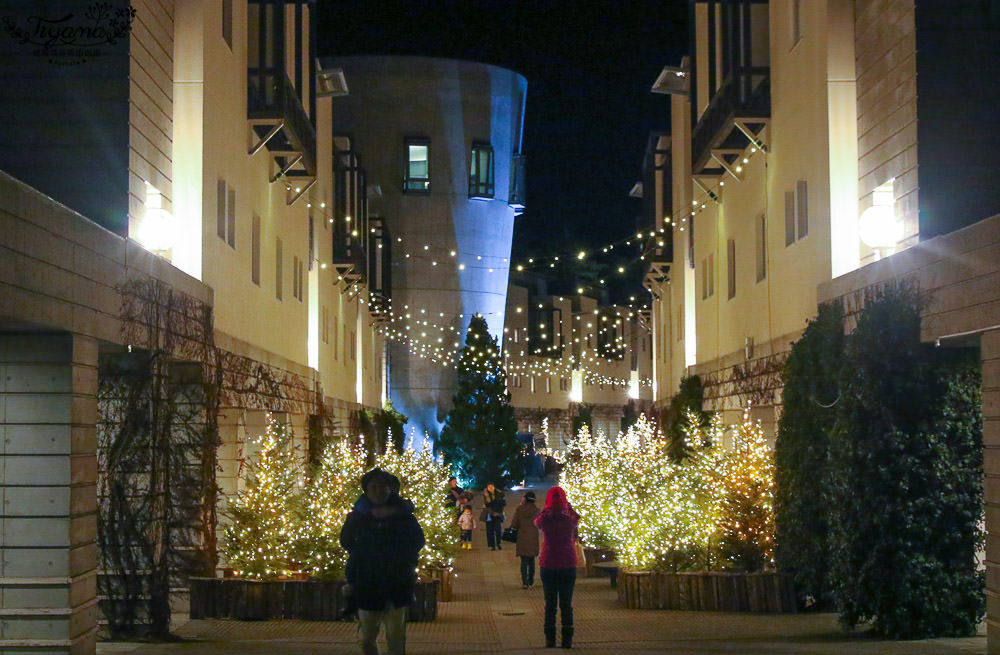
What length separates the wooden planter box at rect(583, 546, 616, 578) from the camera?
23.2 metres

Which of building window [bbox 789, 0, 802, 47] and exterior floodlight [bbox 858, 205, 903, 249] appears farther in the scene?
building window [bbox 789, 0, 802, 47]

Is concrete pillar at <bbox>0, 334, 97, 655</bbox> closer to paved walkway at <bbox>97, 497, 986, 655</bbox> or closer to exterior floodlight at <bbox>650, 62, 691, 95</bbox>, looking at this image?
paved walkway at <bbox>97, 497, 986, 655</bbox>

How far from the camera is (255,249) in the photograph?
77.3ft

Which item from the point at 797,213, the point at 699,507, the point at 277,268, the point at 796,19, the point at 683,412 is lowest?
the point at 699,507

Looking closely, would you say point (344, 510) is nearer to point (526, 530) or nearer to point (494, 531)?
point (526, 530)

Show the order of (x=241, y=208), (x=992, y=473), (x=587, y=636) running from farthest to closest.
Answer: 1. (x=241, y=208)
2. (x=587, y=636)
3. (x=992, y=473)

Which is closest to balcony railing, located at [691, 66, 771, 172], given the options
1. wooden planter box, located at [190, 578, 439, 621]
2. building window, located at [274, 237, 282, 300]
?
building window, located at [274, 237, 282, 300]

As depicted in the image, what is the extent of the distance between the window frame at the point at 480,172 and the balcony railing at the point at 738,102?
35.4 m

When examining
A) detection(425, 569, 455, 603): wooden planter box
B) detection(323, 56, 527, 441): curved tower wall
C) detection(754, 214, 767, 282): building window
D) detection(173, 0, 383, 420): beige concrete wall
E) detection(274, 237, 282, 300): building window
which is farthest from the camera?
detection(323, 56, 527, 441): curved tower wall

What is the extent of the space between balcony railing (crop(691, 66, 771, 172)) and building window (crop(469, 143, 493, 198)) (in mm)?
35461

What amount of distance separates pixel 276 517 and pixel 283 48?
9.55 m

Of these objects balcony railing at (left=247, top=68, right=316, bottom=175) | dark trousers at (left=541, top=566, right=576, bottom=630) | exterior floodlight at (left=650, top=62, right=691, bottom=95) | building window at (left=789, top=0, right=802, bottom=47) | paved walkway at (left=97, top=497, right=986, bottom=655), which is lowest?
paved walkway at (left=97, top=497, right=986, bottom=655)

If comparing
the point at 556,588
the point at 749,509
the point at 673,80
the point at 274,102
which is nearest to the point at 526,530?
the point at 749,509

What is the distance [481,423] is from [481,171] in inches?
448
